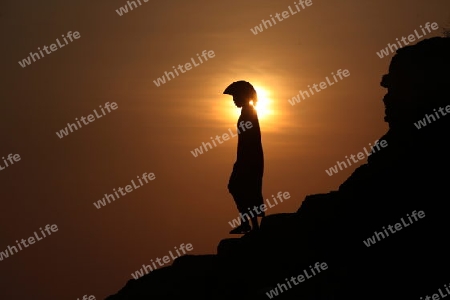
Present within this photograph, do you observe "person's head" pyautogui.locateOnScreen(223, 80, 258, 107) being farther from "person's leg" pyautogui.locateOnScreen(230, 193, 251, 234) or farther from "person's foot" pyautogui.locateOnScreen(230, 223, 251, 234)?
"person's foot" pyautogui.locateOnScreen(230, 223, 251, 234)

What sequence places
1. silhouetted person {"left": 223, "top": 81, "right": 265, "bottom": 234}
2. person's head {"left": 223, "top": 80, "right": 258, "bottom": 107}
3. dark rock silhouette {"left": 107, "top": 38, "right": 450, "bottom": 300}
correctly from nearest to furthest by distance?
dark rock silhouette {"left": 107, "top": 38, "right": 450, "bottom": 300}
person's head {"left": 223, "top": 80, "right": 258, "bottom": 107}
silhouetted person {"left": 223, "top": 81, "right": 265, "bottom": 234}

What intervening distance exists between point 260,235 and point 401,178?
372cm

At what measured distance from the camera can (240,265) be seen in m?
20.9

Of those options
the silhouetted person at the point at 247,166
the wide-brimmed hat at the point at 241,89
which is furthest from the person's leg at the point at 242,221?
the wide-brimmed hat at the point at 241,89

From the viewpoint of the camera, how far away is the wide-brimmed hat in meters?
21.6

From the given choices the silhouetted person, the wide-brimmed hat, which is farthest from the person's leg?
the wide-brimmed hat

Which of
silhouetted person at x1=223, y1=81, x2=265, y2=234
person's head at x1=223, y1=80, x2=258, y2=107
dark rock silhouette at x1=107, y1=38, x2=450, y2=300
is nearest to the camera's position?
dark rock silhouette at x1=107, y1=38, x2=450, y2=300

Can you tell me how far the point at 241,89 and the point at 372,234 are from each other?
16.2 ft

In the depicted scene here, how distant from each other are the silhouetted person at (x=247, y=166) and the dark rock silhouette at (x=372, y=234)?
1.58 ft

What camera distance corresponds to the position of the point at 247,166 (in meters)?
22.2

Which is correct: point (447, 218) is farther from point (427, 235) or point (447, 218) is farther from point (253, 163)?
point (253, 163)

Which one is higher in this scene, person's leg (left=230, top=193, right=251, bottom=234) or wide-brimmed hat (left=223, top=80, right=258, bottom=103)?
wide-brimmed hat (left=223, top=80, right=258, bottom=103)

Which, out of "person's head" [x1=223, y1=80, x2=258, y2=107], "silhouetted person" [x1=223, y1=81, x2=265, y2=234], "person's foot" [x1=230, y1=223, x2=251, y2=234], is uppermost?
"person's head" [x1=223, y1=80, x2=258, y2=107]

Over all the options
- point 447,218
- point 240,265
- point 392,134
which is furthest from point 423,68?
point 240,265
